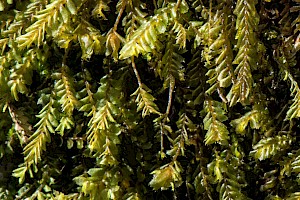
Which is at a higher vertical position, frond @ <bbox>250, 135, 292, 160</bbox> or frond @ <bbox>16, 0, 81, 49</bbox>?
frond @ <bbox>16, 0, 81, 49</bbox>

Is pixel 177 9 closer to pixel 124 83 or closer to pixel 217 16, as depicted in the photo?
pixel 217 16

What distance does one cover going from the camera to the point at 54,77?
0.83 m

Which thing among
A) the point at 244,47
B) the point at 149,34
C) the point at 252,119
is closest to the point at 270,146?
the point at 252,119

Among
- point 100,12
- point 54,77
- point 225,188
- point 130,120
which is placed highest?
point 100,12

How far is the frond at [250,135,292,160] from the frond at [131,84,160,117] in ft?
0.71

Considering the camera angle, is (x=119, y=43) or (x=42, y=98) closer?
(x=119, y=43)

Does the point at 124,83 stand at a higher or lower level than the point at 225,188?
higher

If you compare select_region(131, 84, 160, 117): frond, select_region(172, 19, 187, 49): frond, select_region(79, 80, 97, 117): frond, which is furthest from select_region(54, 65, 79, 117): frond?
select_region(172, 19, 187, 49): frond

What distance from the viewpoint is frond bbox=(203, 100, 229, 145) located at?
756 millimetres

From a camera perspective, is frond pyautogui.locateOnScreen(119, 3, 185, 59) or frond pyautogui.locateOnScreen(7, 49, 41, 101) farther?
frond pyautogui.locateOnScreen(7, 49, 41, 101)

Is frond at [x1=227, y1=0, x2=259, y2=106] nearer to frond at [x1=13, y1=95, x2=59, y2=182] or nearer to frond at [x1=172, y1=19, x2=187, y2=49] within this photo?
frond at [x1=172, y1=19, x2=187, y2=49]

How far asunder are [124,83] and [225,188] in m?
0.29

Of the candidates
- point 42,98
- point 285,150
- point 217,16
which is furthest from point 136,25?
point 285,150

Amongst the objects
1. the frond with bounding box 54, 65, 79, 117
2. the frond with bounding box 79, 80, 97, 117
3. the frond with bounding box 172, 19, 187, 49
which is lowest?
the frond with bounding box 79, 80, 97, 117
